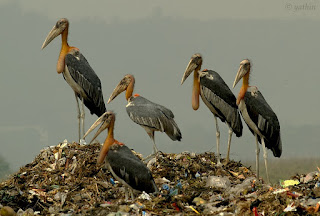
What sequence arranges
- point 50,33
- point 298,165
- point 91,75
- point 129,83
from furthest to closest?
1. point 298,165
2. point 50,33
3. point 91,75
4. point 129,83

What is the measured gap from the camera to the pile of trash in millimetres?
10164

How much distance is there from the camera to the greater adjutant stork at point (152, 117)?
1402 centimetres

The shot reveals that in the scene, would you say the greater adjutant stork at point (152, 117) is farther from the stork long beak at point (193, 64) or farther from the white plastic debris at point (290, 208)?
the white plastic debris at point (290, 208)

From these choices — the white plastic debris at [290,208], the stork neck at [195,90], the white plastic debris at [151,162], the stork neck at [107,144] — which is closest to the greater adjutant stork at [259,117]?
the stork neck at [195,90]

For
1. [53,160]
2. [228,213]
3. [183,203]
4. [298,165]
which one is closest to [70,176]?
[53,160]

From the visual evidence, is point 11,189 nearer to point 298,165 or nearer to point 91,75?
point 91,75

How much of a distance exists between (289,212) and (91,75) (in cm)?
790

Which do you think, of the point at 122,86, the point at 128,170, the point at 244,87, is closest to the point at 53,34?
the point at 122,86

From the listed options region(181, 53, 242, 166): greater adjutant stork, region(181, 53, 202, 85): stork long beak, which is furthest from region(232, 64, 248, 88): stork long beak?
region(181, 53, 202, 85): stork long beak

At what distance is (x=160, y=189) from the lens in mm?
13125

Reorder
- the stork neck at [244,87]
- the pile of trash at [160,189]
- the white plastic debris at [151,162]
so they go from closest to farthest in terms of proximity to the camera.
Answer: the pile of trash at [160,189]
the stork neck at [244,87]
the white plastic debris at [151,162]

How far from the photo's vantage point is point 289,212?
973 centimetres

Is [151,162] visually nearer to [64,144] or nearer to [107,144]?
[64,144]

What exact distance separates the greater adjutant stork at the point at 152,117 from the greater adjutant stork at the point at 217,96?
118cm
